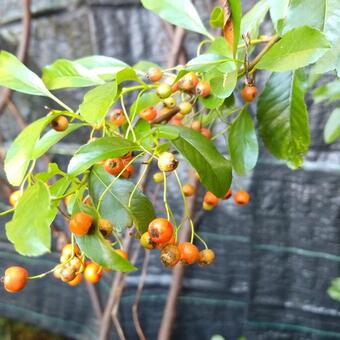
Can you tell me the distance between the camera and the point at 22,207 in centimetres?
35

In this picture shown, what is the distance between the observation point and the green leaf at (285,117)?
53 centimetres

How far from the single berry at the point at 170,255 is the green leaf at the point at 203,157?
68mm

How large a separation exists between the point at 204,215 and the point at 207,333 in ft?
1.18

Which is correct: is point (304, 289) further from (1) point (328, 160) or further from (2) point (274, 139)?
(2) point (274, 139)

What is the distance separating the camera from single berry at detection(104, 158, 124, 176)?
1.39 ft

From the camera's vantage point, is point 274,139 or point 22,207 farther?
point 274,139

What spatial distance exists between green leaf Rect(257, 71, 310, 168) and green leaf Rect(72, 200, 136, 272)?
0.24m

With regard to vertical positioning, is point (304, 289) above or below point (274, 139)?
below

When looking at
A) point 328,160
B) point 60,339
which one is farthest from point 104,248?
point 60,339

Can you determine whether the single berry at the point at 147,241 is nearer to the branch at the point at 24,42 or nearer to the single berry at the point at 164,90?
the single berry at the point at 164,90

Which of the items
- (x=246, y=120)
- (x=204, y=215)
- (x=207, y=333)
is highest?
(x=246, y=120)

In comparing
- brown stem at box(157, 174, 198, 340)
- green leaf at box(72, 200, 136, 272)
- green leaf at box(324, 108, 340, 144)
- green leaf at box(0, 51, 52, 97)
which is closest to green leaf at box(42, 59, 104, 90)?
green leaf at box(0, 51, 52, 97)

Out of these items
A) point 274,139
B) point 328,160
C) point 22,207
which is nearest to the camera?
point 22,207

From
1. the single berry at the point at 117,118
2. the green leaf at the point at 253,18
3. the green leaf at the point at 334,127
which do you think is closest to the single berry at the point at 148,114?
the single berry at the point at 117,118
